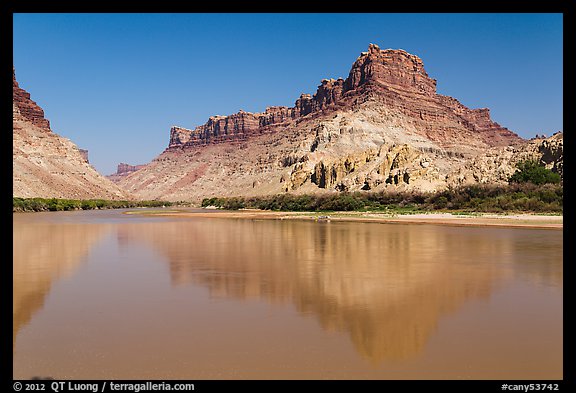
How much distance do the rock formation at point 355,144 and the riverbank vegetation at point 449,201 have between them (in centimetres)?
686

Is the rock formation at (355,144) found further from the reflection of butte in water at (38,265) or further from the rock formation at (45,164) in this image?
the reflection of butte in water at (38,265)

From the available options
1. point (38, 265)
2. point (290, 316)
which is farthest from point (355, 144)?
point (290, 316)

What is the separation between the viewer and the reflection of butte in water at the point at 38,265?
9.89m

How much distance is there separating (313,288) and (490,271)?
20.0ft

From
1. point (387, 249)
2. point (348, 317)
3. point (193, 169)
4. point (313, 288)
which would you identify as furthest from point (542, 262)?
point (193, 169)

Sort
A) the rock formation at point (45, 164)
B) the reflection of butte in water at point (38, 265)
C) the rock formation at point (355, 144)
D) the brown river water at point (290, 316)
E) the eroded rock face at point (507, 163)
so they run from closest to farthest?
the brown river water at point (290, 316)
the reflection of butte in water at point (38, 265)
the eroded rock face at point (507, 163)
the rock formation at point (355, 144)
the rock formation at point (45, 164)

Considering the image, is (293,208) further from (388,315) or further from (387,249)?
(388,315)

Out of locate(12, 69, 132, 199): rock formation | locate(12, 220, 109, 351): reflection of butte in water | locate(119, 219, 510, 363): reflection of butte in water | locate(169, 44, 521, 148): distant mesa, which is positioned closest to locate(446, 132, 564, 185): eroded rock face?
locate(119, 219, 510, 363): reflection of butte in water

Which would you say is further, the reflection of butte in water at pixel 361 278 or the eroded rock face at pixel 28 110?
the eroded rock face at pixel 28 110

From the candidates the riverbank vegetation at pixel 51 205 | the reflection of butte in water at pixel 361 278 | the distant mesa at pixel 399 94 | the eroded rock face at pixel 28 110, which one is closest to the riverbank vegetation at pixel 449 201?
the reflection of butte in water at pixel 361 278

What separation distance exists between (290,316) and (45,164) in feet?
376

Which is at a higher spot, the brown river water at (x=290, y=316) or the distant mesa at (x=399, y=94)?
the distant mesa at (x=399, y=94)

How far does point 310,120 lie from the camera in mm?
150000

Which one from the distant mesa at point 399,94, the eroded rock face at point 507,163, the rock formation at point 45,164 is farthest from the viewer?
the distant mesa at point 399,94
